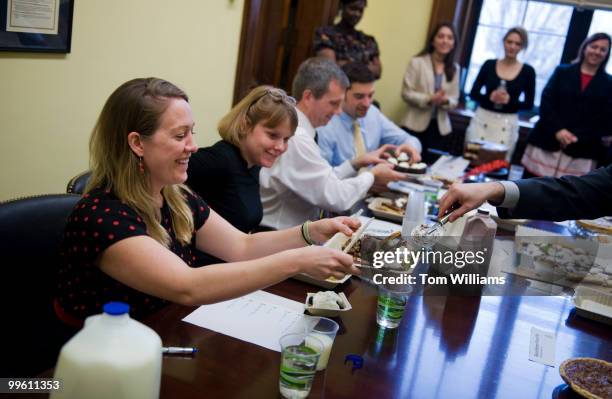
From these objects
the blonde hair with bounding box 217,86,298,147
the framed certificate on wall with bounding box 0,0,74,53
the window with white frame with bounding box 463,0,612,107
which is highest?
the window with white frame with bounding box 463,0,612,107

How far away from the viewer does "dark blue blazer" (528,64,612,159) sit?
4594 mm

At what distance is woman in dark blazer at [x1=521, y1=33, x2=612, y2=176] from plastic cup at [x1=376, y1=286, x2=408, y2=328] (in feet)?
11.7

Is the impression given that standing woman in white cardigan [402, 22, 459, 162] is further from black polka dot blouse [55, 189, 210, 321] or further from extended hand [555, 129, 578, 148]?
black polka dot blouse [55, 189, 210, 321]

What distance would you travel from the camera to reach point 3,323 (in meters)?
1.44

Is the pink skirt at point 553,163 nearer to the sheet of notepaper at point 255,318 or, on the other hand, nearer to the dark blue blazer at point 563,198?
the dark blue blazer at point 563,198

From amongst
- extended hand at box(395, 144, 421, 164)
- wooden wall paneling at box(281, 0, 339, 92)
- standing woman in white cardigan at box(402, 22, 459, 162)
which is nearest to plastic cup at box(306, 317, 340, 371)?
extended hand at box(395, 144, 421, 164)

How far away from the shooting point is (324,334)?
1.30 m

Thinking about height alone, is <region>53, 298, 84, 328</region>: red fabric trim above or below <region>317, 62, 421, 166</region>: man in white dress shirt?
below

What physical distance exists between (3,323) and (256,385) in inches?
25.1

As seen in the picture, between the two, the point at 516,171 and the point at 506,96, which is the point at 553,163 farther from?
the point at 506,96

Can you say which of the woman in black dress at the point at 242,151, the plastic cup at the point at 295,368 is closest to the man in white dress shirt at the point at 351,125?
the woman in black dress at the point at 242,151

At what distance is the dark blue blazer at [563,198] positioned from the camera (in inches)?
77.8

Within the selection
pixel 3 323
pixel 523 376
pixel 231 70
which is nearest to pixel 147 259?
pixel 3 323

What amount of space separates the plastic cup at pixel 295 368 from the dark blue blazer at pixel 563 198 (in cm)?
107
